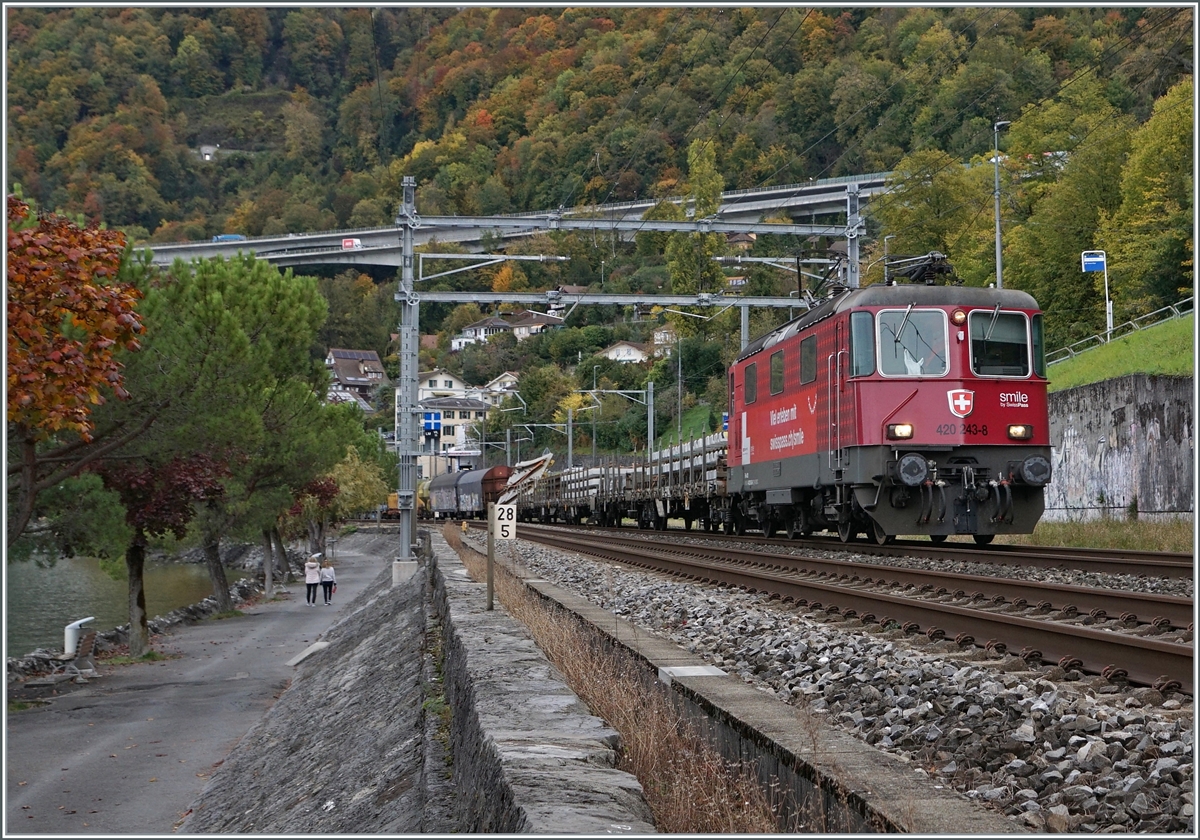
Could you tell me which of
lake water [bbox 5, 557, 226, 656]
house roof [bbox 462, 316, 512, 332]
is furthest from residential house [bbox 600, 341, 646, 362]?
lake water [bbox 5, 557, 226, 656]

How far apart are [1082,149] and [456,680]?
173ft

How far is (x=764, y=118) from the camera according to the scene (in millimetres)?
59875

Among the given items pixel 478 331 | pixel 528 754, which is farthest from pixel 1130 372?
pixel 478 331

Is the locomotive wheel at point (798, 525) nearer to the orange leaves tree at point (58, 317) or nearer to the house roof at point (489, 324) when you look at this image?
the orange leaves tree at point (58, 317)

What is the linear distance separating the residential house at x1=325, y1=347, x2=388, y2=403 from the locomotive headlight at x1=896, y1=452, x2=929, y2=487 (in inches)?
5512

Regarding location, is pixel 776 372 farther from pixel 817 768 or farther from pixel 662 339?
pixel 662 339

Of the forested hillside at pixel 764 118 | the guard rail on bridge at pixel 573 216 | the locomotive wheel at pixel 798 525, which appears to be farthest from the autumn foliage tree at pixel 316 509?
the locomotive wheel at pixel 798 525

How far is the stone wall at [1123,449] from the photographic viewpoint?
22625 millimetres

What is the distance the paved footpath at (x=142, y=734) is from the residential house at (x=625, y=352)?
70.4 m

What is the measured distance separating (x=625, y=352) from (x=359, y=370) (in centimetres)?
6419

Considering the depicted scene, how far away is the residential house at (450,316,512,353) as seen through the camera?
120 m

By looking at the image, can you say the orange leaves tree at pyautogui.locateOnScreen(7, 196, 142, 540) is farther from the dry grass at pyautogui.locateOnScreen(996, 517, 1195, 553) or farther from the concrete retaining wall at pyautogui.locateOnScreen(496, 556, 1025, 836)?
the dry grass at pyautogui.locateOnScreen(996, 517, 1195, 553)

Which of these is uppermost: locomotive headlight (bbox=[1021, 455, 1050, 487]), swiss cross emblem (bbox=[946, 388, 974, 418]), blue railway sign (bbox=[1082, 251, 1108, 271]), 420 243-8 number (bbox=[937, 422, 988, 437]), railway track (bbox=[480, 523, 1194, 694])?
blue railway sign (bbox=[1082, 251, 1108, 271])

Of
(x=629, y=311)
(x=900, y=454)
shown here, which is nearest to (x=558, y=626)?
(x=900, y=454)
